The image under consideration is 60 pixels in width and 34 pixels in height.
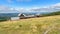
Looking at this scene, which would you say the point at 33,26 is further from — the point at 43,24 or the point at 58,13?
the point at 58,13

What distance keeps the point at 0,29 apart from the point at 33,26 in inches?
79.9

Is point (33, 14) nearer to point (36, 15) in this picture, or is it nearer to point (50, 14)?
point (36, 15)

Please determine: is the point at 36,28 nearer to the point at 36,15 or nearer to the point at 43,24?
the point at 43,24

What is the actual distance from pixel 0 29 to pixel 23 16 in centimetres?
293

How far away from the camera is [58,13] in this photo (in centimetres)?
1124

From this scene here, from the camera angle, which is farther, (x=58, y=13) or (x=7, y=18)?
(x=58, y=13)

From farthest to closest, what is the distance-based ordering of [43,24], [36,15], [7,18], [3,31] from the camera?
[36,15]
[7,18]
[43,24]
[3,31]

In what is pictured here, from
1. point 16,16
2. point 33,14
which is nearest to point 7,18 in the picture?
point 16,16

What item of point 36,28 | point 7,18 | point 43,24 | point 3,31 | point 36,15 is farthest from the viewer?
point 36,15

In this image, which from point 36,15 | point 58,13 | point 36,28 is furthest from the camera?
point 58,13

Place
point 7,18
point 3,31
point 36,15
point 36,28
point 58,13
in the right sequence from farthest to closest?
1. point 58,13
2. point 36,15
3. point 7,18
4. point 36,28
5. point 3,31

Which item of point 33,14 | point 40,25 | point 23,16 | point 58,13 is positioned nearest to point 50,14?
point 58,13

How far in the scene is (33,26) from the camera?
7973 mm

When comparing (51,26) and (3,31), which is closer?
(3,31)
